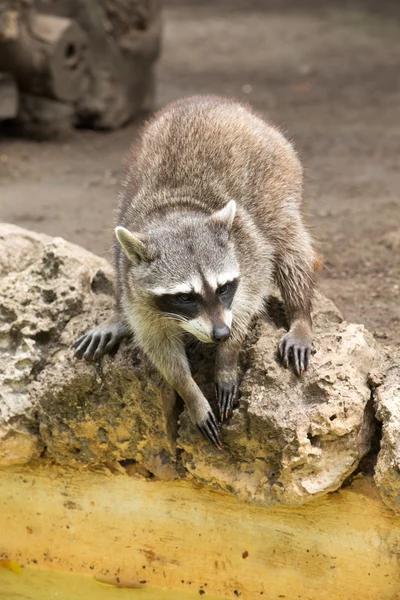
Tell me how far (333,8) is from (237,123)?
11.9 metres

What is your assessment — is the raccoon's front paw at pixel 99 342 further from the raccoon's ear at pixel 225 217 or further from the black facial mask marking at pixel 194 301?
the raccoon's ear at pixel 225 217

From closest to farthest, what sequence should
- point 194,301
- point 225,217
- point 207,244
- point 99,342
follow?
1. point 194,301
2. point 207,244
3. point 225,217
4. point 99,342

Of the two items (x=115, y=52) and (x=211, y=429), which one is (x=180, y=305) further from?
(x=115, y=52)

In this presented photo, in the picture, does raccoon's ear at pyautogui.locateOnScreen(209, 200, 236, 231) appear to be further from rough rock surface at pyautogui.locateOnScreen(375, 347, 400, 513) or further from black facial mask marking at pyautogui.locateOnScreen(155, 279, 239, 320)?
rough rock surface at pyautogui.locateOnScreen(375, 347, 400, 513)

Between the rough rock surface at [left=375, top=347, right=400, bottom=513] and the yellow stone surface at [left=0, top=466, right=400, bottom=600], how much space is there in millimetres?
147

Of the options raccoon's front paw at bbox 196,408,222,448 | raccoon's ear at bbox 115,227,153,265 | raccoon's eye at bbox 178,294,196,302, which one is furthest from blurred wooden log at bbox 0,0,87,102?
raccoon's front paw at bbox 196,408,222,448

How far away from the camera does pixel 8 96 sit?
8773 millimetres

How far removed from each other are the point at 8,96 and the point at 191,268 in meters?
5.82

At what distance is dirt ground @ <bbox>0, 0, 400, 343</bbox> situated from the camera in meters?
6.21

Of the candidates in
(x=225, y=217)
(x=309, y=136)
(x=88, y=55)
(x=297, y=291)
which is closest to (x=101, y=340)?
(x=225, y=217)

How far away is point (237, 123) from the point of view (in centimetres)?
438

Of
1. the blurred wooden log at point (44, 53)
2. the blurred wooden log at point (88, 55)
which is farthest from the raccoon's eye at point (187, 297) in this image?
the blurred wooden log at point (88, 55)

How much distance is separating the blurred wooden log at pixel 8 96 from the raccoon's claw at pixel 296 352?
5765 millimetres

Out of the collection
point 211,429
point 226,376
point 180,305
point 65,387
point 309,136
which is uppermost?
point 180,305
